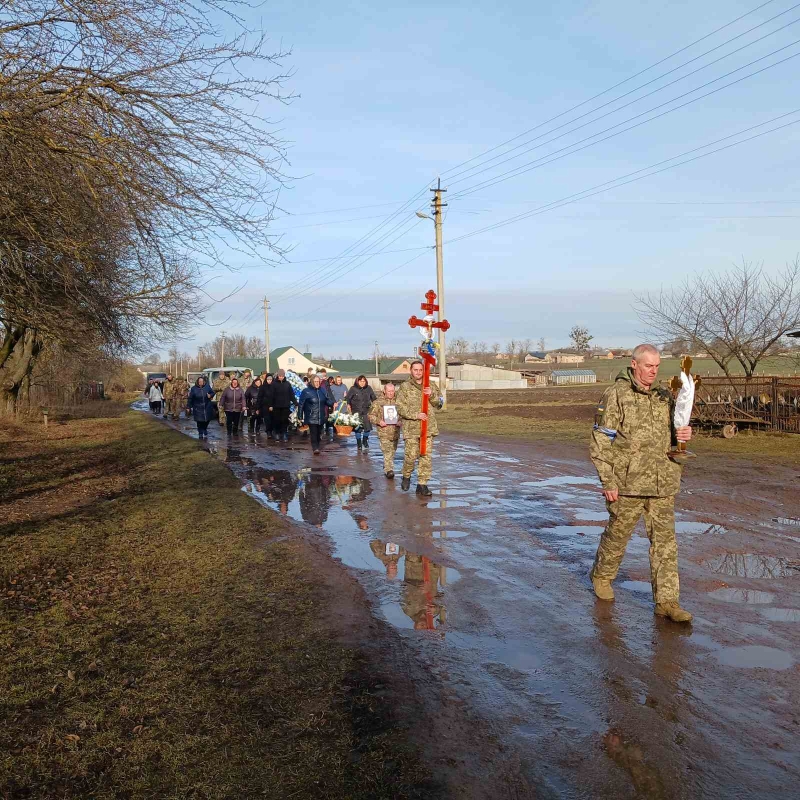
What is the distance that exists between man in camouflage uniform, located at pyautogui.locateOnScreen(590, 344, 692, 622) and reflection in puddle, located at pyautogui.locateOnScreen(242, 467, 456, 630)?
1.45 meters

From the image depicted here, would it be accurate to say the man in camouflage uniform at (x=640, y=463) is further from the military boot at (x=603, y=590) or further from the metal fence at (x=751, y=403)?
the metal fence at (x=751, y=403)

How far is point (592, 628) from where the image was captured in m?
5.33

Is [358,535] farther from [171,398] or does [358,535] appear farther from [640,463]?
[171,398]

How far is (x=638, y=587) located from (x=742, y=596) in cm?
80

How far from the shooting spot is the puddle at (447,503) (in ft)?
33.7

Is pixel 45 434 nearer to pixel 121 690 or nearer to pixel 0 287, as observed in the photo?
pixel 0 287

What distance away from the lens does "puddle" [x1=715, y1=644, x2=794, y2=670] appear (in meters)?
4.66

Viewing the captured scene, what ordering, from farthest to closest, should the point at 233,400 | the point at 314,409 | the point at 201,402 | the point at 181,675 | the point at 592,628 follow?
the point at 233,400
the point at 201,402
the point at 314,409
the point at 592,628
the point at 181,675

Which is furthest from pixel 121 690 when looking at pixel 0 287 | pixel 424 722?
pixel 0 287

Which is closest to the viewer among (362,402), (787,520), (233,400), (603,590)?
(603,590)

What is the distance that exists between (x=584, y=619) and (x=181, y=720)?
2.97 m

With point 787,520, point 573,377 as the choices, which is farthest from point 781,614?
point 573,377

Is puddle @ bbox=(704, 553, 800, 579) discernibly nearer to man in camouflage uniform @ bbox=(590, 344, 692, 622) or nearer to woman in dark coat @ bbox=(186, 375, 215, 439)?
man in camouflage uniform @ bbox=(590, 344, 692, 622)

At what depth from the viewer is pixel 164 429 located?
2730 cm
